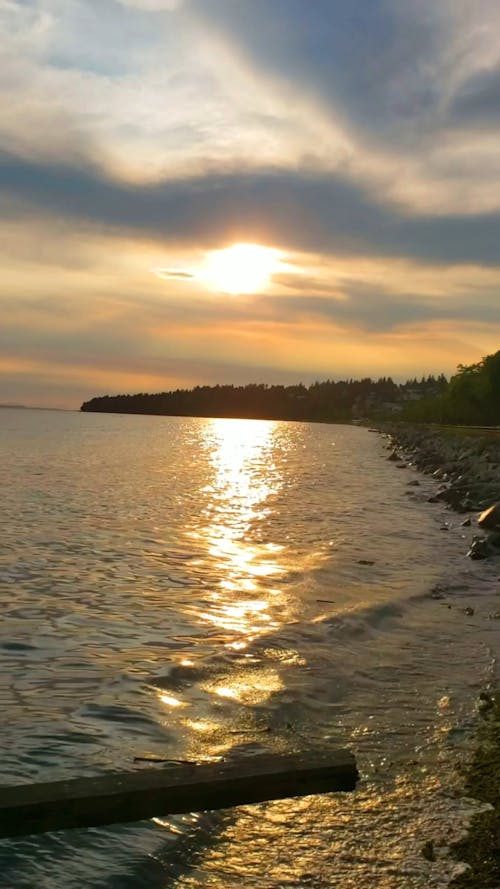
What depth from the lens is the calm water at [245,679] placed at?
17.8 ft

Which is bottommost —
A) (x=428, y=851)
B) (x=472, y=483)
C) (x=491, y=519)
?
(x=428, y=851)

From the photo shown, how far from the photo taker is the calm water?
213 inches

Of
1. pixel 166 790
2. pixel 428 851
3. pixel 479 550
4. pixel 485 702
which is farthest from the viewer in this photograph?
pixel 479 550

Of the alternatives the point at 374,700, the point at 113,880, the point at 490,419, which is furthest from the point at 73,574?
the point at 490,419

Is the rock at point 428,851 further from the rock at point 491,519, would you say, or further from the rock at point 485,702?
the rock at point 491,519

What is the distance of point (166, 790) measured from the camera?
5.65 metres

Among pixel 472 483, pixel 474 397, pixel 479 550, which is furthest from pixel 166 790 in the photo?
pixel 474 397

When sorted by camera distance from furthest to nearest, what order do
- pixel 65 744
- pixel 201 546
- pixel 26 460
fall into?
pixel 26 460 → pixel 201 546 → pixel 65 744

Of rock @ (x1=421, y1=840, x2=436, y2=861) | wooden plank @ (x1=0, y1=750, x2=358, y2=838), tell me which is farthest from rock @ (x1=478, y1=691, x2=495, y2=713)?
rock @ (x1=421, y1=840, x2=436, y2=861)

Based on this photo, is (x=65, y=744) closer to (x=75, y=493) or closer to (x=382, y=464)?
(x=75, y=493)

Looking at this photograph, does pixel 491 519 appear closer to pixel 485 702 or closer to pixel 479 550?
pixel 479 550

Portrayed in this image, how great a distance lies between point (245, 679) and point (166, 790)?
4.01m

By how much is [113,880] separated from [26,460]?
5154 cm

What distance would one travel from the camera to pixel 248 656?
420 inches
